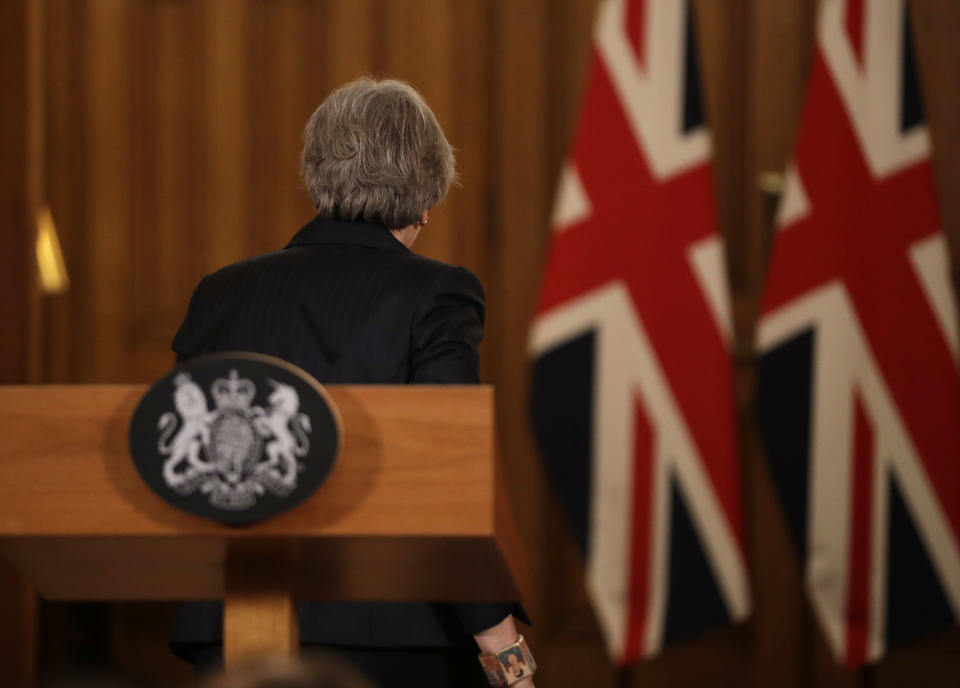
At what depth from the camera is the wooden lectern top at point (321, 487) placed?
103 cm

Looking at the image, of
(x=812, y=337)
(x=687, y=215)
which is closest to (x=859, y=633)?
(x=812, y=337)

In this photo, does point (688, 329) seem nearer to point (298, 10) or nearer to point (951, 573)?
point (951, 573)

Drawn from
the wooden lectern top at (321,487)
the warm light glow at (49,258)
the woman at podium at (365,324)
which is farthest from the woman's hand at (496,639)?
the warm light glow at (49,258)

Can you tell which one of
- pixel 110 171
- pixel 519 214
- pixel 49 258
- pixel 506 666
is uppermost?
pixel 110 171

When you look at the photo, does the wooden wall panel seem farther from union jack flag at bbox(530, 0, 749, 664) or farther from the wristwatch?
the wristwatch

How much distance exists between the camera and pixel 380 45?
384 cm

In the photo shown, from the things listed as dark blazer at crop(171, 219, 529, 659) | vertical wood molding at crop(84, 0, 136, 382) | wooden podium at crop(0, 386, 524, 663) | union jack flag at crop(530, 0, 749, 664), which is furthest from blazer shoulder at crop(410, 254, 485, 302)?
vertical wood molding at crop(84, 0, 136, 382)

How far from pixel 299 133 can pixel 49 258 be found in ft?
2.65

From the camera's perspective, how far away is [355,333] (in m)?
1.62

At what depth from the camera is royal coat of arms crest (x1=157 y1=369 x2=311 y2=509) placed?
100 centimetres

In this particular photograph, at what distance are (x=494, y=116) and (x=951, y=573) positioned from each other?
1814mm

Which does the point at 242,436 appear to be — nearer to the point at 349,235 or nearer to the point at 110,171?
the point at 349,235

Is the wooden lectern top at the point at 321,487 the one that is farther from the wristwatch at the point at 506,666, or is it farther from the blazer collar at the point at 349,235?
the blazer collar at the point at 349,235

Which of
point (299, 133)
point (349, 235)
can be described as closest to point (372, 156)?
point (349, 235)
